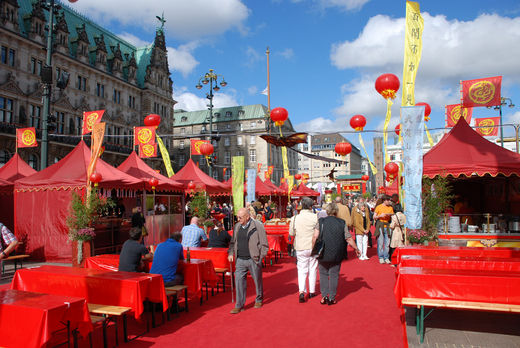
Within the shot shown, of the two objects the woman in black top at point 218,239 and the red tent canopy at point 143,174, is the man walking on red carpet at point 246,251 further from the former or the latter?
the red tent canopy at point 143,174

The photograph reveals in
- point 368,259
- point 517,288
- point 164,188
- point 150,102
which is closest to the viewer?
Result: point 517,288

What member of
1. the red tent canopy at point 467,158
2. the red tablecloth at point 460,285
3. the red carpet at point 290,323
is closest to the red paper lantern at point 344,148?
the red tent canopy at point 467,158

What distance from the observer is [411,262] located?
560cm

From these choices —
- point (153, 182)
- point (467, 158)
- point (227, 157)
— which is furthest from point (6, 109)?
point (227, 157)

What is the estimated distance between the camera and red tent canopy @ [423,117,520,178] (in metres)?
9.12

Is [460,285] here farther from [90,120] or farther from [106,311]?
[90,120]

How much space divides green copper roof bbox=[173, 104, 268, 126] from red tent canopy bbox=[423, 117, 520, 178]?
205 ft

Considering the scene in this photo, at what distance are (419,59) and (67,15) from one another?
125 feet

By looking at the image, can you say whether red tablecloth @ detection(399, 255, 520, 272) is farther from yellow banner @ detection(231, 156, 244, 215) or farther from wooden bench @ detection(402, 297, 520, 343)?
yellow banner @ detection(231, 156, 244, 215)

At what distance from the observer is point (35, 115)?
1143 inches

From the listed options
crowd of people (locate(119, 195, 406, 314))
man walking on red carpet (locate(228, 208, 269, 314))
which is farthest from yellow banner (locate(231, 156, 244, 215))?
man walking on red carpet (locate(228, 208, 269, 314))

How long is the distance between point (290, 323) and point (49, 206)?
9622 millimetres

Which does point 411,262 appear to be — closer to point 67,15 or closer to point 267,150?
point 67,15

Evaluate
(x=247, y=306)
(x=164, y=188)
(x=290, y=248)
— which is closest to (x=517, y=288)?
(x=247, y=306)
